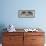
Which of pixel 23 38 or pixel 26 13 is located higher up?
pixel 26 13

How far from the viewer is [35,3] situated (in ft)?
13.0

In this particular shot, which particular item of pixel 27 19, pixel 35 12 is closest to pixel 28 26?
pixel 27 19

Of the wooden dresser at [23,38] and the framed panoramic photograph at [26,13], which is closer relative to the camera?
the wooden dresser at [23,38]

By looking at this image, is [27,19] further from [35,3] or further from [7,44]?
[7,44]

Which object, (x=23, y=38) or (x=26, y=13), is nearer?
(x=23, y=38)

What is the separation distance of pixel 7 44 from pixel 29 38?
0.63 metres

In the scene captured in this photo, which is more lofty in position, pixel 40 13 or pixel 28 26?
pixel 40 13

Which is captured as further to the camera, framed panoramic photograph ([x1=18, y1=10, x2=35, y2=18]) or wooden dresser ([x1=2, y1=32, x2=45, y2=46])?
framed panoramic photograph ([x1=18, y1=10, x2=35, y2=18])

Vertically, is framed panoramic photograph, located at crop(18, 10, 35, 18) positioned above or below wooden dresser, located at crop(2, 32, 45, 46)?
above

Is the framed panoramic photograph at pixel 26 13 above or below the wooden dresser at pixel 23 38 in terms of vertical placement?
above

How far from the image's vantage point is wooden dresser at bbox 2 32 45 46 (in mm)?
3453

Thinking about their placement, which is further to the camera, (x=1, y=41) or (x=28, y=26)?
(x=28, y=26)

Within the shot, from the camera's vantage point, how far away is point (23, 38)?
346 cm

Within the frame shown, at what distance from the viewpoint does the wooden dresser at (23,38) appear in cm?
345
